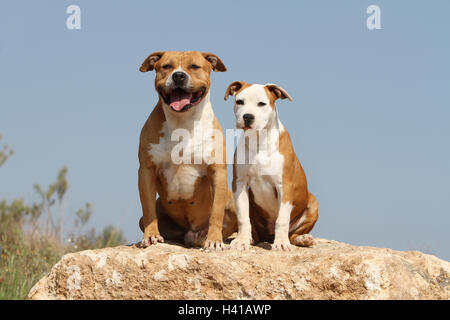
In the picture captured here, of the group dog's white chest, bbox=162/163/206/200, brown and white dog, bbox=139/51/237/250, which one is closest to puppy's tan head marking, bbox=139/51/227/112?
brown and white dog, bbox=139/51/237/250

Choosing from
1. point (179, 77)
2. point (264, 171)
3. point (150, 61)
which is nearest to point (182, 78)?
point (179, 77)

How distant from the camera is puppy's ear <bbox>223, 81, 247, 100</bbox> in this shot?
726 centimetres

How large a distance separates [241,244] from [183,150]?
1.31 metres

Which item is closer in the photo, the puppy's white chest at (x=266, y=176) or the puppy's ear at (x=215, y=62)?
the puppy's ear at (x=215, y=62)

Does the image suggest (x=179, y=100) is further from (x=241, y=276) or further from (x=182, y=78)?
(x=241, y=276)

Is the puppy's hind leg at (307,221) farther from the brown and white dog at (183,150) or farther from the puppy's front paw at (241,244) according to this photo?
the brown and white dog at (183,150)

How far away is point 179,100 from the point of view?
6.49 m

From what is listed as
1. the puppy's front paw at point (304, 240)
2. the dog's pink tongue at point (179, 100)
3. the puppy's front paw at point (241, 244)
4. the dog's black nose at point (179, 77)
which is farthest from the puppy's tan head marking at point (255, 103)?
the puppy's front paw at point (304, 240)

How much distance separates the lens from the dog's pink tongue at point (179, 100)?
21.2 ft

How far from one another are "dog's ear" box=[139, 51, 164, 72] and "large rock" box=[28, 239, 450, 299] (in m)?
2.26

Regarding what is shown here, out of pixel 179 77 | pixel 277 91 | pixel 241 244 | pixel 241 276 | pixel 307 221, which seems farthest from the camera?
pixel 307 221

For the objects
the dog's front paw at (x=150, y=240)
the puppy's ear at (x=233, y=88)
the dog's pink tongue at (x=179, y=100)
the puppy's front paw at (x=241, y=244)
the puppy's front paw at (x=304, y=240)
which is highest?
the puppy's ear at (x=233, y=88)

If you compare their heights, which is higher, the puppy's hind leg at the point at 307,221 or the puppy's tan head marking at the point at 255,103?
the puppy's tan head marking at the point at 255,103
